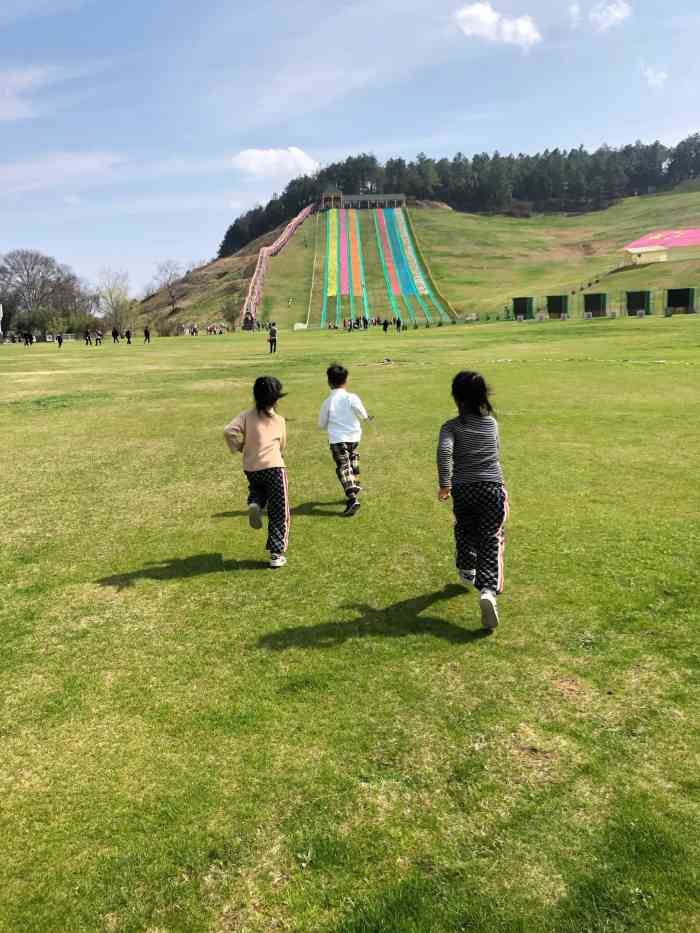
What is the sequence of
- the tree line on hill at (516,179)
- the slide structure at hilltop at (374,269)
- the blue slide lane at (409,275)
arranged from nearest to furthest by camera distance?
the blue slide lane at (409,275) < the slide structure at hilltop at (374,269) < the tree line on hill at (516,179)

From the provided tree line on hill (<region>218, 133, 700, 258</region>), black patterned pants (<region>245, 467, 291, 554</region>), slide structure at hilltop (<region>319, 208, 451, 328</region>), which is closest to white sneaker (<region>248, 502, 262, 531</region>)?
black patterned pants (<region>245, 467, 291, 554</region>)

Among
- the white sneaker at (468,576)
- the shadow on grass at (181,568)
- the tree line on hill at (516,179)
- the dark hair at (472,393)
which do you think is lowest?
the shadow on grass at (181,568)

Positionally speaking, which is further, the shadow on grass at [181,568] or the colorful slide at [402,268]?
the colorful slide at [402,268]

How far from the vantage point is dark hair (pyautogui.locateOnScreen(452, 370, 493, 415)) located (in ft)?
19.4

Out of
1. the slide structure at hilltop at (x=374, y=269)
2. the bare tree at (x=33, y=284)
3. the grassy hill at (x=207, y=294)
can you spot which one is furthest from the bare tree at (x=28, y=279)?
the slide structure at hilltop at (x=374, y=269)

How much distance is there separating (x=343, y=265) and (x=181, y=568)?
9725cm

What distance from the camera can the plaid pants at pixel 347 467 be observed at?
368 inches

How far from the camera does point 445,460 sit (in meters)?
6.03

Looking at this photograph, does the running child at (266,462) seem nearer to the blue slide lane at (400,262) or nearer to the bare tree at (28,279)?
the blue slide lane at (400,262)

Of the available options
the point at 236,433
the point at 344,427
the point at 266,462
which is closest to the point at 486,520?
the point at 266,462

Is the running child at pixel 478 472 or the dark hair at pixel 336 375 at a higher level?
the dark hair at pixel 336 375

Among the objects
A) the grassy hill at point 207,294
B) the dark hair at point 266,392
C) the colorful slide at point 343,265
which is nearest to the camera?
the dark hair at point 266,392

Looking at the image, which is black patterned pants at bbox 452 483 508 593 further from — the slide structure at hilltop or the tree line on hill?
the tree line on hill

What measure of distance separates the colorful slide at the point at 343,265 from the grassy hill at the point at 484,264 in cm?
127
